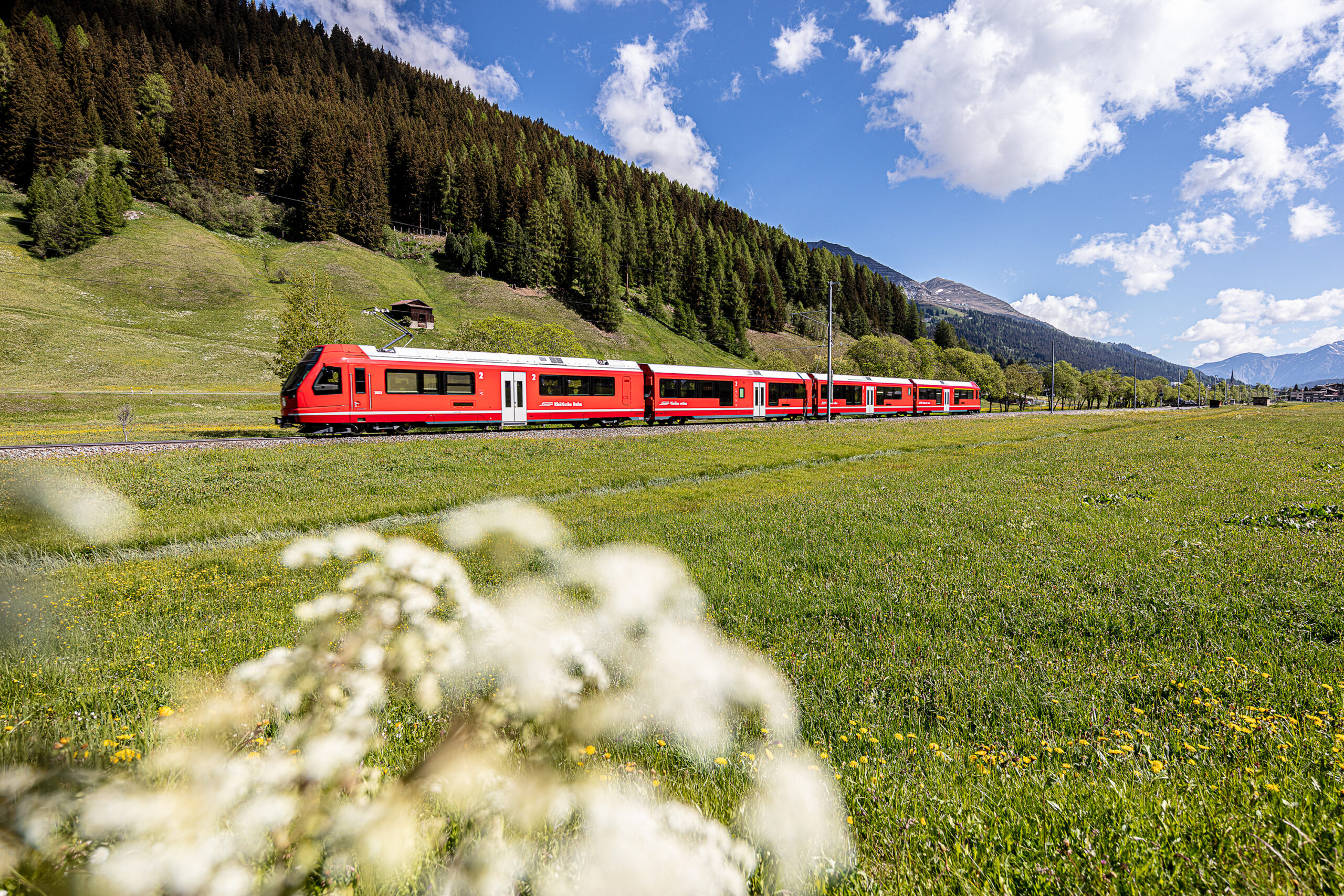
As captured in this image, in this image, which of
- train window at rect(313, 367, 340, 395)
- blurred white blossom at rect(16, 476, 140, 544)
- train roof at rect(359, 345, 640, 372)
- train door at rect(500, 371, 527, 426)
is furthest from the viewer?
train door at rect(500, 371, 527, 426)

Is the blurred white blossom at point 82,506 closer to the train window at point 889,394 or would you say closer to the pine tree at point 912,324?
the train window at point 889,394

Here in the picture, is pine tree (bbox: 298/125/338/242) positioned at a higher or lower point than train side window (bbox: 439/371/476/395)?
higher

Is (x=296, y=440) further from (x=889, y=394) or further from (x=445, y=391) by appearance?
(x=889, y=394)

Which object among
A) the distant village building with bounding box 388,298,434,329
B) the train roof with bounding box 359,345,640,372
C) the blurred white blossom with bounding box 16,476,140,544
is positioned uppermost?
the distant village building with bounding box 388,298,434,329

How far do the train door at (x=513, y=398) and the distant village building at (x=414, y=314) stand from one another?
2591 inches

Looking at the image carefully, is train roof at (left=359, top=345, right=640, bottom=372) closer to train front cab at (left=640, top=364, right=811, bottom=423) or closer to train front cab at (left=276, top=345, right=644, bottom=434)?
train front cab at (left=276, top=345, right=644, bottom=434)

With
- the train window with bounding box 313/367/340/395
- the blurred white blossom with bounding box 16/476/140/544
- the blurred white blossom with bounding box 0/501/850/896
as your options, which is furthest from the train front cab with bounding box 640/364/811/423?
the blurred white blossom with bounding box 0/501/850/896

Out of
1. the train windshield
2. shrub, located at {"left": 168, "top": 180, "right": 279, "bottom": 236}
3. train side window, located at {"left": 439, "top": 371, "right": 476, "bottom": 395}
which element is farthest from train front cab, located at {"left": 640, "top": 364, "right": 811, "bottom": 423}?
shrub, located at {"left": 168, "top": 180, "right": 279, "bottom": 236}

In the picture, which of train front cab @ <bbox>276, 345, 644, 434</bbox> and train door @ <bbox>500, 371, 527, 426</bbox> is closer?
train front cab @ <bbox>276, 345, 644, 434</bbox>

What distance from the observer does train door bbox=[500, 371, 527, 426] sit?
94.3ft

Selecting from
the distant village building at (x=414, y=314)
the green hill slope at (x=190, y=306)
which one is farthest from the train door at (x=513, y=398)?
the distant village building at (x=414, y=314)

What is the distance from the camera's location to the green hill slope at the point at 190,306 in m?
54.0

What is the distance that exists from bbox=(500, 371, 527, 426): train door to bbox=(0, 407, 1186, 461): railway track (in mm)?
636

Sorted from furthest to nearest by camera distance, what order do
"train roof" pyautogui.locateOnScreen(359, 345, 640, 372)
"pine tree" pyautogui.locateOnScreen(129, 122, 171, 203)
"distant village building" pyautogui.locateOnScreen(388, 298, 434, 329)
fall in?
"pine tree" pyautogui.locateOnScreen(129, 122, 171, 203), "distant village building" pyautogui.locateOnScreen(388, 298, 434, 329), "train roof" pyautogui.locateOnScreen(359, 345, 640, 372)
